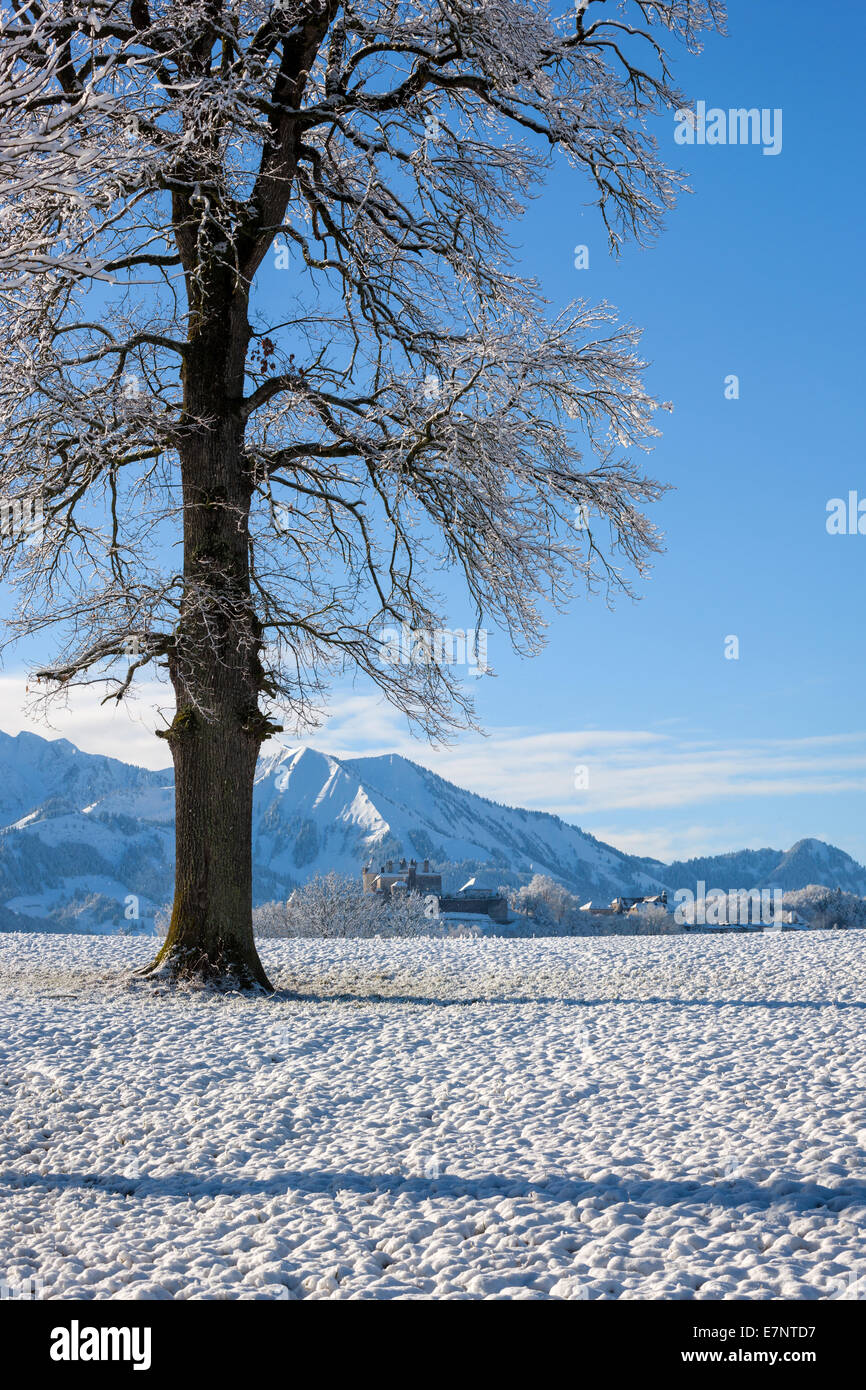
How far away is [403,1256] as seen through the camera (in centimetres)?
351

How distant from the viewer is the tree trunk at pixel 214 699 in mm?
9742

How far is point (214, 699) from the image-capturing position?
32.3 ft

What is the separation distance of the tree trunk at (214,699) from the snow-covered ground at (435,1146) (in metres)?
0.84

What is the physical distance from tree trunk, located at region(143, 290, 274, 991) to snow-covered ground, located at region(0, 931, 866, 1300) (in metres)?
0.84

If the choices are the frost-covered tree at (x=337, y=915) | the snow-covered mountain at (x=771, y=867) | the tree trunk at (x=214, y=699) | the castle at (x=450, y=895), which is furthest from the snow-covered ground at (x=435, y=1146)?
the snow-covered mountain at (x=771, y=867)

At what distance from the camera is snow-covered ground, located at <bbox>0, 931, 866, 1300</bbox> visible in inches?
135

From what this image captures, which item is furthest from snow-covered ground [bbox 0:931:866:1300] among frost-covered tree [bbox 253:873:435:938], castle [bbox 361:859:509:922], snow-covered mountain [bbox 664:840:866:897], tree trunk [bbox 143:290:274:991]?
snow-covered mountain [bbox 664:840:866:897]

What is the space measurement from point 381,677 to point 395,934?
15.2 metres

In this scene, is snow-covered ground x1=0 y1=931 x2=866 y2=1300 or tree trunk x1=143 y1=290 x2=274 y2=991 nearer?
snow-covered ground x1=0 y1=931 x2=866 y2=1300

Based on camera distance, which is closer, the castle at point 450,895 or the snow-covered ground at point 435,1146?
the snow-covered ground at point 435,1146

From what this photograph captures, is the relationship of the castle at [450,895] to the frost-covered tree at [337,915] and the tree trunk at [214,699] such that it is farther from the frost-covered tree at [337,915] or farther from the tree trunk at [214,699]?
the tree trunk at [214,699]

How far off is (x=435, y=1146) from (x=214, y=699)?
5.92 meters

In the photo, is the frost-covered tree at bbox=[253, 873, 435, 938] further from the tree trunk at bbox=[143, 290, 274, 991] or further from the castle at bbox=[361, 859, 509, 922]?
the castle at bbox=[361, 859, 509, 922]
